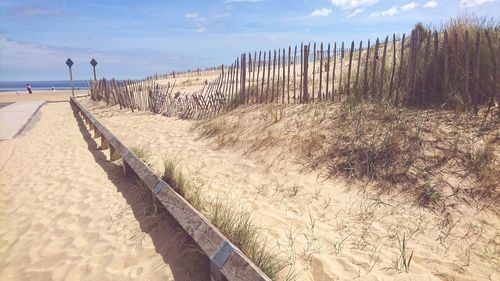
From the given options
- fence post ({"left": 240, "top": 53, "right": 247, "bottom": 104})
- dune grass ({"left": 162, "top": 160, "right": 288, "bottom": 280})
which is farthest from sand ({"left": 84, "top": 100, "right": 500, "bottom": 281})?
fence post ({"left": 240, "top": 53, "right": 247, "bottom": 104})

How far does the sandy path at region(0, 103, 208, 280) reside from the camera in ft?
11.5

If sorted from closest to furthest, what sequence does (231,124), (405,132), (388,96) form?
(405,132) < (388,96) < (231,124)

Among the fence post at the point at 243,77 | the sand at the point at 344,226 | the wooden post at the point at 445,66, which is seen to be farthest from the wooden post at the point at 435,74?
the fence post at the point at 243,77

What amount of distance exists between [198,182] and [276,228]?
1.90m

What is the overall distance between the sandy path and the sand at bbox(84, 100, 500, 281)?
92 cm

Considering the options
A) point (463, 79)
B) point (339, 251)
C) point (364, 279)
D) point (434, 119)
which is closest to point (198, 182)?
point (339, 251)

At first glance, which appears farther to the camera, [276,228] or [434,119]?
[434,119]

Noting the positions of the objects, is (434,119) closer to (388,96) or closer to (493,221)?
(388,96)

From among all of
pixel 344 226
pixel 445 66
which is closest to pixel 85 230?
pixel 344 226

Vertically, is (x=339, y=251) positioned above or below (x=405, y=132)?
below

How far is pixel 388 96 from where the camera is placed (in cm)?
687

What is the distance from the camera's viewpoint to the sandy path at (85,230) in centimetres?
352

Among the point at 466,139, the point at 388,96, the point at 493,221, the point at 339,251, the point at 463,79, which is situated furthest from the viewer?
the point at 388,96

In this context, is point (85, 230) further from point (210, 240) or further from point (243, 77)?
point (243, 77)
